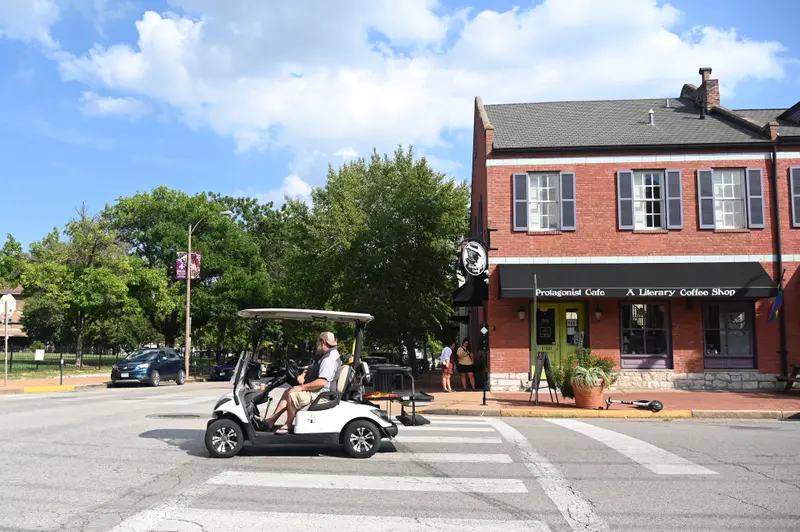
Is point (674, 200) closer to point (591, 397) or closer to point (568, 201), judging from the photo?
point (568, 201)

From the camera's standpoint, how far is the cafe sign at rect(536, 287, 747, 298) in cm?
1970

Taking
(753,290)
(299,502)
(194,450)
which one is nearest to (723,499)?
(299,502)

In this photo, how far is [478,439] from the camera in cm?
1077

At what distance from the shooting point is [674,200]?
21.2m

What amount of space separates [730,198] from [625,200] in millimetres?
3282

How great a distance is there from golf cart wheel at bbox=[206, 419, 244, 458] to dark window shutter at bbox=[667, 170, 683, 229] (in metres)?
16.5

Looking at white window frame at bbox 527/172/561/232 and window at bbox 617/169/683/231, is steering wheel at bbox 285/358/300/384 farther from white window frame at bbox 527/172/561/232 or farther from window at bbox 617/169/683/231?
window at bbox 617/169/683/231

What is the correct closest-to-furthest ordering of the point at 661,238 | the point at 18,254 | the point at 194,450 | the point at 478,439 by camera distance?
1. the point at 194,450
2. the point at 478,439
3. the point at 661,238
4. the point at 18,254

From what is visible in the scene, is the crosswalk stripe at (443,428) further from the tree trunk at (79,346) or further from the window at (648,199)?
the tree trunk at (79,346)

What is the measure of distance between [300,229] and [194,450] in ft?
72.1

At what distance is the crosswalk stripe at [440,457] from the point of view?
28.8 feet

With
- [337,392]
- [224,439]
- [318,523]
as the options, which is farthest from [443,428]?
[318,523]

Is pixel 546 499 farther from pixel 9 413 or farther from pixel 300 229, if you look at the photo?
pixel 300 229

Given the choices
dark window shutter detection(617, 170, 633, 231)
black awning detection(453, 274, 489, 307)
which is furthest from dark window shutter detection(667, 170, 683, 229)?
black awning detection(453, 274, 489, 307)
